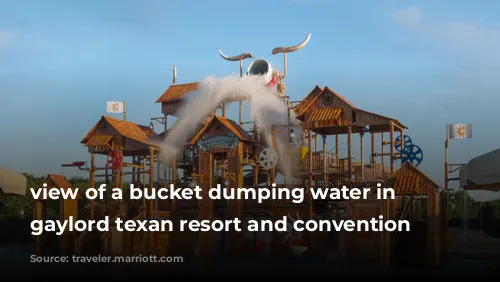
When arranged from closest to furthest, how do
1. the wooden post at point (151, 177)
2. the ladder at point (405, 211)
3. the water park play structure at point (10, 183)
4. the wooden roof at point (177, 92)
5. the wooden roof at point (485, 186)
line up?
the wooden roof at point (485, 186), the water park play structure at point (10, 183), the ladder at point (405, 211), the wooden post at point (151, 177), the wooden roof at point (177, 92)

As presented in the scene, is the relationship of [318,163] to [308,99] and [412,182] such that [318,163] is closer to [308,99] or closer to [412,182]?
[308,99]

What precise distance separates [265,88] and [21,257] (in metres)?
17.2

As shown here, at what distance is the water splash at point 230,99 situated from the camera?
3784 centimetres

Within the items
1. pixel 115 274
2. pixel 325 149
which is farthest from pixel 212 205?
pixel 115 274

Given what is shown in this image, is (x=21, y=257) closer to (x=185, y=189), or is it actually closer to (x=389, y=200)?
(x=185, y=189)

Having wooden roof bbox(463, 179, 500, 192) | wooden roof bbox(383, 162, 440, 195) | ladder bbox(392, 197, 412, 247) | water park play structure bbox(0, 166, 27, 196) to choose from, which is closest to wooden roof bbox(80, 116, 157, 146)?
ladder bbox(392, 197, 412, 247)

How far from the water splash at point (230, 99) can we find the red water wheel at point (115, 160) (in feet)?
9.09

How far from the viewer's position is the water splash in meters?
37.8

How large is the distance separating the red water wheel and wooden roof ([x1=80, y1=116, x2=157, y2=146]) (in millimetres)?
1967

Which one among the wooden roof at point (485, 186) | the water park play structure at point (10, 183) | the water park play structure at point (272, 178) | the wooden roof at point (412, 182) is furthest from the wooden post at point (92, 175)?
the wooden roof at point (485, 186)

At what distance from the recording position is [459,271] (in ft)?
82.3

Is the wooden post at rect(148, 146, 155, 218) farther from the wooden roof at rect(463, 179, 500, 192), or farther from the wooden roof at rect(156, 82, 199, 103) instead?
the wooden roof at rect(463, 179, 500, 192)

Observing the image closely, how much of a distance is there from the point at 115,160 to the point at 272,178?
360 inches

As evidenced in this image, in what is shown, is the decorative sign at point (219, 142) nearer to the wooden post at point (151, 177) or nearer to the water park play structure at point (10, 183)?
the wooden post at point (151, 177)
